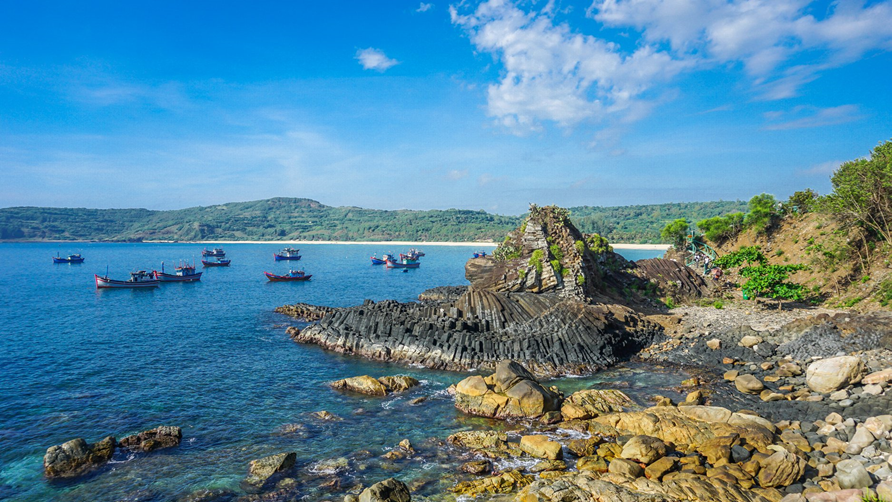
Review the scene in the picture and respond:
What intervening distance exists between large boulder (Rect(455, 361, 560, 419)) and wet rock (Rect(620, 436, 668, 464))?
5131mm

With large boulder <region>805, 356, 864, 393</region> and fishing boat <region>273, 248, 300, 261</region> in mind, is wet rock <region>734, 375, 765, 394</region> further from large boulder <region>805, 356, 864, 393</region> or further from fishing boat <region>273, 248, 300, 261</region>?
fishing boat <region>273, 248, 300, 261</region>

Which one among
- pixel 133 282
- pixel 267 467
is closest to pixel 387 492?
pixel 267 467

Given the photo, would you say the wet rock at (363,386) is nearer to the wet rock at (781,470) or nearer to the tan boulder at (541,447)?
the tan boulder at (541,447)

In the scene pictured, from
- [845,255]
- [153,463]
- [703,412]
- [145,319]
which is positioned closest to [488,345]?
[703,412]

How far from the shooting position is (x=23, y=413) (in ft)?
81.6

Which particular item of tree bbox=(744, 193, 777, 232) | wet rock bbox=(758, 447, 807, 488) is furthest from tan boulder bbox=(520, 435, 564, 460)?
tree bbox=(744, 193, 777, 232)

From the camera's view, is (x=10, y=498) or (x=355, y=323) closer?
(x=10, y=498)

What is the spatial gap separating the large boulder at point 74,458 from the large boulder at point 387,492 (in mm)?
12158

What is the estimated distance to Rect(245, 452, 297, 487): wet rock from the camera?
17.6m

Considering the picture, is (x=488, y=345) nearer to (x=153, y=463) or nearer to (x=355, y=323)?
(x=355, y=323)

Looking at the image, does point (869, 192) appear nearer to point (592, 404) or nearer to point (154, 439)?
point (592, 404)

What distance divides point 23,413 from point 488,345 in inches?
1071

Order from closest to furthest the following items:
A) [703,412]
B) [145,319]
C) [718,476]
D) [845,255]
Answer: [718,476], [703,412], [845,255], [145,319]

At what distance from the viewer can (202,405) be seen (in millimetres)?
26125
